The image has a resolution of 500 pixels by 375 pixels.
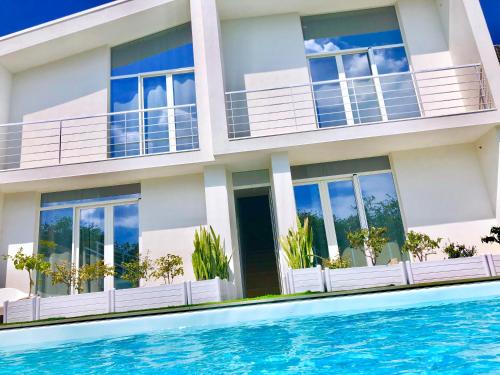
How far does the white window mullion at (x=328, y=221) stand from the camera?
1023cm

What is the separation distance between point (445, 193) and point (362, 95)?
10.8 feet

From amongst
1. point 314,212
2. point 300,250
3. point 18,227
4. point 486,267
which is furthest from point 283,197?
point 18,227

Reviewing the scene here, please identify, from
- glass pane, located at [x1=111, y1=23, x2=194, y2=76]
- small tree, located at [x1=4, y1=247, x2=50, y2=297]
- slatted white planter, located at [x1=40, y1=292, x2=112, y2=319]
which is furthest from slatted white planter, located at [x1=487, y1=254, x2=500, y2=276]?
small tree, located at [x1=4, y1=247, x2=50, y2=297]

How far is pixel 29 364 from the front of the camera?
174 inches

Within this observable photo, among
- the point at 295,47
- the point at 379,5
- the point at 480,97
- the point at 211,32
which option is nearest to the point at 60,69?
the point at 211,32

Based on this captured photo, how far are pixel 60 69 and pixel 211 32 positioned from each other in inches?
193

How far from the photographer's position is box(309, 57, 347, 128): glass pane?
35.6 ft

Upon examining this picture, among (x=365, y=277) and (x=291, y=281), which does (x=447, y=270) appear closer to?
(x=365, y=277)

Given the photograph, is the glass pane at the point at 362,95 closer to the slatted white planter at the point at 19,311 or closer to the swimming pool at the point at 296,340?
the swimming pool at the point at 296,340

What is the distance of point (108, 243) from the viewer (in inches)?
420

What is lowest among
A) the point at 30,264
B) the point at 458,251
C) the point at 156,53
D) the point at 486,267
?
the point at 486,267

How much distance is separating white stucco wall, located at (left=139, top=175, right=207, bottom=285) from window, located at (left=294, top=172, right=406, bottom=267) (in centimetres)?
267

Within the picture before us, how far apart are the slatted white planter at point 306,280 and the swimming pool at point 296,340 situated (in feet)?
5.35

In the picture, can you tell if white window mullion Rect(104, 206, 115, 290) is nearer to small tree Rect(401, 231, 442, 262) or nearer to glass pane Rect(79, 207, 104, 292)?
glass pane Rect(79, 207, 104, 292)
